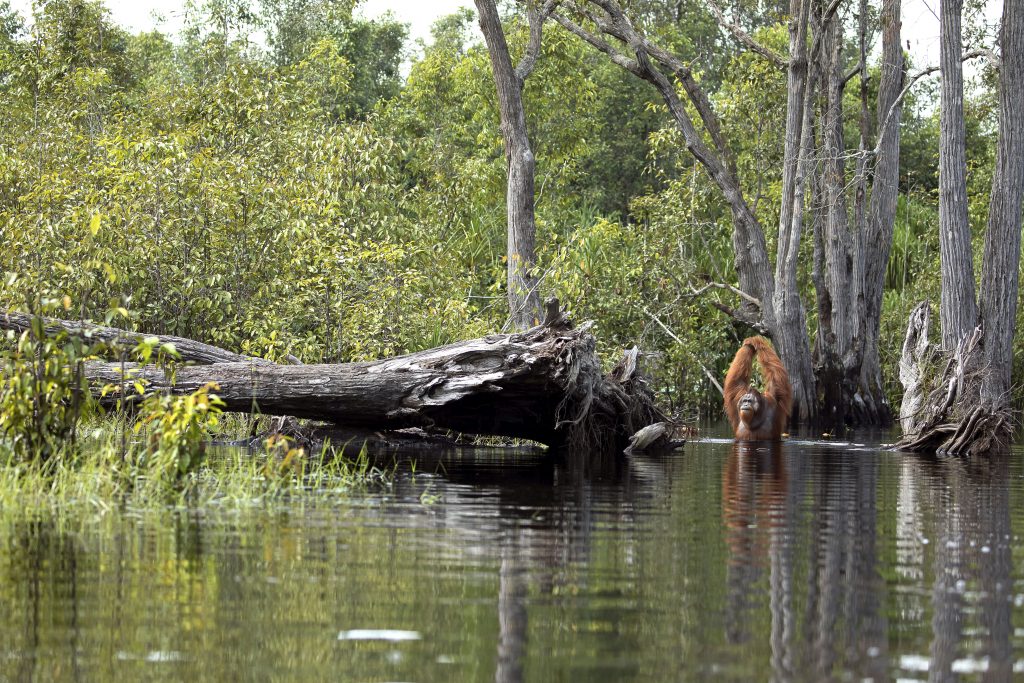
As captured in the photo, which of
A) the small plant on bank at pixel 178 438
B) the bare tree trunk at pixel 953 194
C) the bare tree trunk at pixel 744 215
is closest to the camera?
the small plant on bank at pixel 178 438

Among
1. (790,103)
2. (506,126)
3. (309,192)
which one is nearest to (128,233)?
(309,192)

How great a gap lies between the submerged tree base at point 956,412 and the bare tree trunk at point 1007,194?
0.85m

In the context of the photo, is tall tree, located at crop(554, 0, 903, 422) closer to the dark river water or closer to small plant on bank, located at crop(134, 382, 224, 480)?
the dark river water

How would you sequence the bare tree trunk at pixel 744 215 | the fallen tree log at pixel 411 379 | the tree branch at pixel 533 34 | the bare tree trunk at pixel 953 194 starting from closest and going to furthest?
the fallen tree log at pixel 411 379, the bare tree trunk at pixel 953 194, the tree branch at pixel 533 34, the bare tree trunk at pixel 744 215

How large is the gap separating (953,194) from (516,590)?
1297 cm

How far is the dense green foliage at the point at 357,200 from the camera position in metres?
17.8

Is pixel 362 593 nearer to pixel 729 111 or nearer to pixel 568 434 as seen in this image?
pixel 568 434

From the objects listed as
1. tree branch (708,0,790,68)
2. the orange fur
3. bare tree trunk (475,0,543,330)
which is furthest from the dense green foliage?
the orange fur

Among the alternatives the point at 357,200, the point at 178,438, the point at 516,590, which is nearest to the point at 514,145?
the point at 357,200

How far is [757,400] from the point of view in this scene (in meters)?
17.8

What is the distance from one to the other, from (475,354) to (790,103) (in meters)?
12.7

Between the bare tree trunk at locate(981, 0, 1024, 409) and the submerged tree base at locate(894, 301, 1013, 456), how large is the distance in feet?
2.77

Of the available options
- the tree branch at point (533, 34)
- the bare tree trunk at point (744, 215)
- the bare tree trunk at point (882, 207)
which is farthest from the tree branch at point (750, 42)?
the tree branch at point (533, 34)

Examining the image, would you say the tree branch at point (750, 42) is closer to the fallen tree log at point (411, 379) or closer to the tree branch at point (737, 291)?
the tree branch at point (737, 291)
